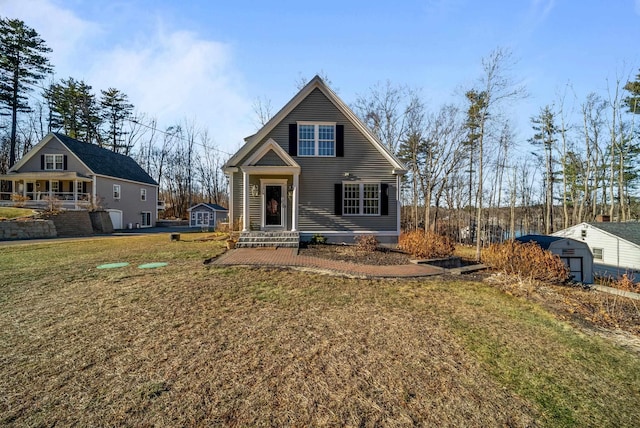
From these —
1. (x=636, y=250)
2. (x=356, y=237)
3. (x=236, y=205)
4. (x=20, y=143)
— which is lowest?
(x=636, y=250)

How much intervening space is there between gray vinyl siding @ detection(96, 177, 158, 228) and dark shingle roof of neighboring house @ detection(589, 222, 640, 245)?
123 ft

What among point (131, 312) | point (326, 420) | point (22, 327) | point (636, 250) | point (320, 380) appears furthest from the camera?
point (636, 250)

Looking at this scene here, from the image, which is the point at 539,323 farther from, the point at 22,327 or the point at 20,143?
the point at 20,143

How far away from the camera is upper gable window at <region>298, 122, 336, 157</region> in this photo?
14.1m

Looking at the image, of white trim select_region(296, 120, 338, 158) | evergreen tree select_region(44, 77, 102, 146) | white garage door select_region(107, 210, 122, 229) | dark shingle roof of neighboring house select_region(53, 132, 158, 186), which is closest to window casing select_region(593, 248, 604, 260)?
white trim select_region(296, 120, 338, 158)

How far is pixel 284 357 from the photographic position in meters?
3.67

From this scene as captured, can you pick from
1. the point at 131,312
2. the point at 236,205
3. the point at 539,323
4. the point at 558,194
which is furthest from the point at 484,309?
the point at 558,194

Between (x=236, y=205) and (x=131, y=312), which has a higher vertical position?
(x=236, y=205)

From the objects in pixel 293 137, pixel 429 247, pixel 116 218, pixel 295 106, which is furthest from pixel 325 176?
pixel 116 218

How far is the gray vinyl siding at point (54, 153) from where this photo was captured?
24.8m

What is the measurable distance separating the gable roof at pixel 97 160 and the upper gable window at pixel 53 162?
3.48 ft

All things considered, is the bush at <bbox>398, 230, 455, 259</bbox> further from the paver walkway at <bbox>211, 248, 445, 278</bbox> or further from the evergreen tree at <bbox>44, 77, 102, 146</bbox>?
the evergreen tree at <bbox>44, 77, 102, 146</bbox>

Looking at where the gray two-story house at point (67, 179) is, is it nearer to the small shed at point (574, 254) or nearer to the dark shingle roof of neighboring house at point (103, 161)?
the dark shingle roof of neighboring house at point (103, 161)

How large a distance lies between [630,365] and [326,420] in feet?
13.7
